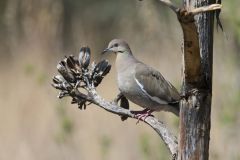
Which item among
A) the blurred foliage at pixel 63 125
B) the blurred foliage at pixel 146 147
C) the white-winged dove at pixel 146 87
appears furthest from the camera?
the blurred foliage at pixel 63 125

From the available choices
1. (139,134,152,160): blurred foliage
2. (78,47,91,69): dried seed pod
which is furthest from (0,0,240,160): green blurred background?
(78,47,91,69): dried seed pod

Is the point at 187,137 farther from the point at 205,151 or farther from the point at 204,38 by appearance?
Result: the point at 204,38

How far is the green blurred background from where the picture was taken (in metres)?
4.88

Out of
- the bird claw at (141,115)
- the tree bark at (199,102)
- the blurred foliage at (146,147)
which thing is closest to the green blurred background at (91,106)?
the blurred foliage at (146,147)

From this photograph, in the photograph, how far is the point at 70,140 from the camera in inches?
221

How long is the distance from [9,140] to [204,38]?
777 centimetres

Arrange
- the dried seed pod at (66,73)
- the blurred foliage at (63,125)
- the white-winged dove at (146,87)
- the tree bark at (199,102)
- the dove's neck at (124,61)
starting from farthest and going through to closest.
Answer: the blurred foliage at (63,125) < the dove's neck at (124,61) < the white-winged dove at (146,87) < the dried seed pod at (66,73) < the tree bark at (199,102)

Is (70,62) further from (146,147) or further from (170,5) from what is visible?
(146,147)

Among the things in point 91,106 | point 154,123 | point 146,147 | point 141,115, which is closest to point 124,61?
point 146,147

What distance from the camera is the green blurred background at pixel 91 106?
16.0ft

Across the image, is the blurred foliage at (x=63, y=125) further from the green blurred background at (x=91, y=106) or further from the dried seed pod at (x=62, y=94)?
the dried seed pod at (x=62, y=94)

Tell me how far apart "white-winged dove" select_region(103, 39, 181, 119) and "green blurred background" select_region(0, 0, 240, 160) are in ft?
0.70

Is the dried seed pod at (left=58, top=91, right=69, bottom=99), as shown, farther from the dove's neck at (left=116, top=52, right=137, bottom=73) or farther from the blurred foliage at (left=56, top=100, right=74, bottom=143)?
the blurred foliage at (left=56, top=100, right=74, bottom=143)

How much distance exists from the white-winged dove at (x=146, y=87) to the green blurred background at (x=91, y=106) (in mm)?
213
